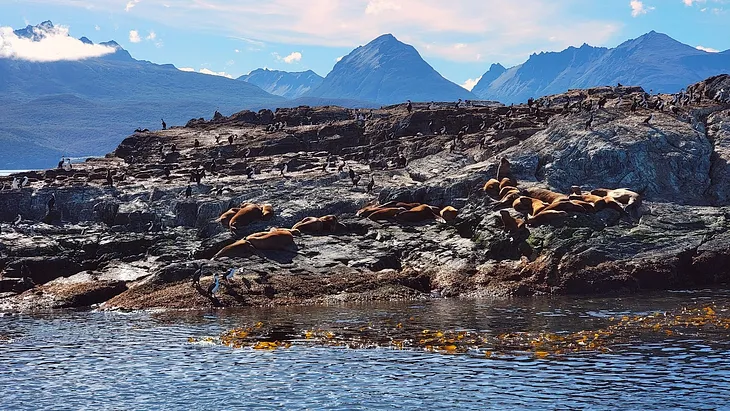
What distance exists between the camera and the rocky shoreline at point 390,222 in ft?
117

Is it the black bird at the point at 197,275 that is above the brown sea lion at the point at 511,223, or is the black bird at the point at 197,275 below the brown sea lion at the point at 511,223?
below

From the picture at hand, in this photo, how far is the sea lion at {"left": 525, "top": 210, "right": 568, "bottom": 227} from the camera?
38406 mm

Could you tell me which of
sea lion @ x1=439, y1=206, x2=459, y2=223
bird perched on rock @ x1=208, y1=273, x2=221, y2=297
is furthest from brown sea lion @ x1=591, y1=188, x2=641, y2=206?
bird perched on rock @ x1=208, y1=273, x2=221, y2=297

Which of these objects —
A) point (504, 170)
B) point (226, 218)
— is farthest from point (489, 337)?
point (226, 218)

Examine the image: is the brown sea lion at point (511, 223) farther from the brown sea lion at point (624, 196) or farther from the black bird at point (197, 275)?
the black bird at point (197, 275)

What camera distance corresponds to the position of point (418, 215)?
43938 mm

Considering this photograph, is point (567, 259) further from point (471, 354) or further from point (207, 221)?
point (207, 221)

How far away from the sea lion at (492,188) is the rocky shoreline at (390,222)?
1436mm

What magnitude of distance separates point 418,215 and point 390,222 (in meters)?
1.50

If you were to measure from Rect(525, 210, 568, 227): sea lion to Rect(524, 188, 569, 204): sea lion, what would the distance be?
290cm

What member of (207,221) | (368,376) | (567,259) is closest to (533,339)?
(368,376)

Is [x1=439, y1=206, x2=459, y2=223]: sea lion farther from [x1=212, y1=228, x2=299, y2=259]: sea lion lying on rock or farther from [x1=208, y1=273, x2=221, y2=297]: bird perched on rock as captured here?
[x1=208, y1=273, x2=221, y2=297]: bird perched on rock

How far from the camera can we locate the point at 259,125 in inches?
3595

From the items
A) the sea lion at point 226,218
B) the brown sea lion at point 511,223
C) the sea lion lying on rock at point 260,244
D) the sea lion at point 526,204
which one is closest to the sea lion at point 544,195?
the sea lion at point 526,204
